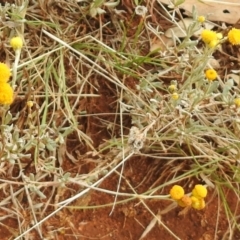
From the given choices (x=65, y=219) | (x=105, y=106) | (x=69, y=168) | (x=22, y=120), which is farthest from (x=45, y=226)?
(x=105, y=106)

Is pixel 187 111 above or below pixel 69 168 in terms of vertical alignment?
above

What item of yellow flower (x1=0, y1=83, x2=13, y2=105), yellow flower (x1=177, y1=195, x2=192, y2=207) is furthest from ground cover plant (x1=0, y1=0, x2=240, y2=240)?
yellow flower (x1=0, y1=83, x2=13, y2=105)

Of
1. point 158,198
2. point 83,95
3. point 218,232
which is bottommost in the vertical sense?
point 218,232

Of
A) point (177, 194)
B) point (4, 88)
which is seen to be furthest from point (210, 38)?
point (4, 88)

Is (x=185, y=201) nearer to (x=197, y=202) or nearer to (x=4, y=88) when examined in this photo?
(x=197, y=202)

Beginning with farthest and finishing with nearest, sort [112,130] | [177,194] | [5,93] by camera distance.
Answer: [112,130]
[177,194]
[5,93]

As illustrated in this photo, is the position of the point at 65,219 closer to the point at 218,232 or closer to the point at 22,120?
the point at 22,120

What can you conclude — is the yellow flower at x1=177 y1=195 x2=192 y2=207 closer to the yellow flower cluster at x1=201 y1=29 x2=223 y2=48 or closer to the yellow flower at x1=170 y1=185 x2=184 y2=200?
the yellow flower at x1=170 y1=185 x2=184 y2=200

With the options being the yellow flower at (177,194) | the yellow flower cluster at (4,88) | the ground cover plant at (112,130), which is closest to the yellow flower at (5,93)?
the yellow flower cluster at (4,88)
